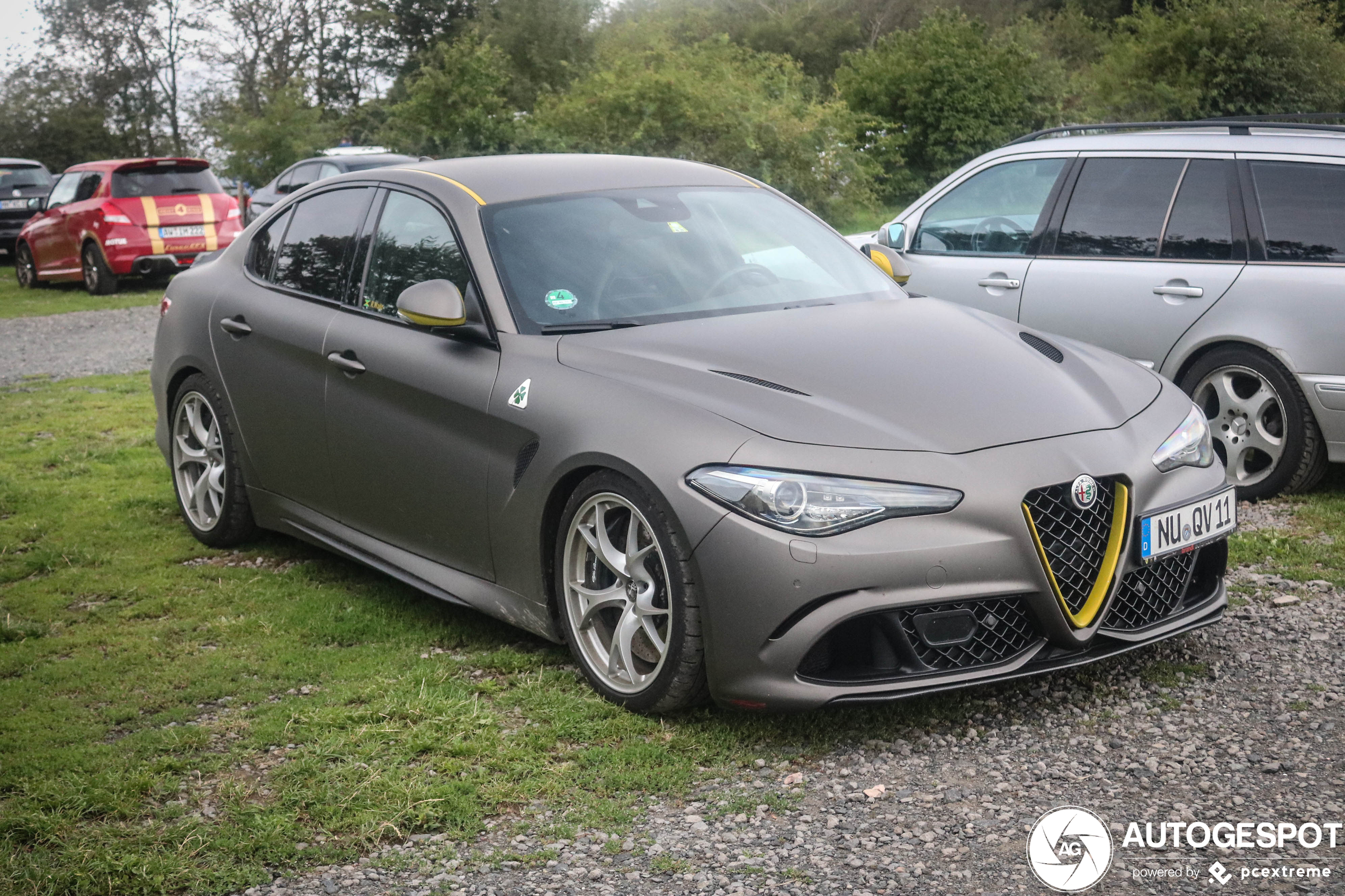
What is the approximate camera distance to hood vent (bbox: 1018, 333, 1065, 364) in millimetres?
4469

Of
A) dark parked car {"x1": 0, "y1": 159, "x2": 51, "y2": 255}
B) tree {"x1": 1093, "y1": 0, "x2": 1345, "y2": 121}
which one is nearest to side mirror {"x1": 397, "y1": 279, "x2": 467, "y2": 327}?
dark parked car {"x1": 0, "y1": 159, "x2": 51, "y2": 255}

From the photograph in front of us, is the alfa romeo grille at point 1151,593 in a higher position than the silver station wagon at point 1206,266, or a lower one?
lower

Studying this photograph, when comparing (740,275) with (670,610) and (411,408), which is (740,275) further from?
(670,610)

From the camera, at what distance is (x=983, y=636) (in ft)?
12.2

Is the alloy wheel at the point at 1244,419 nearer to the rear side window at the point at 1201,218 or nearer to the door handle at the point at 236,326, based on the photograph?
the rear side window at the point at 1201,218

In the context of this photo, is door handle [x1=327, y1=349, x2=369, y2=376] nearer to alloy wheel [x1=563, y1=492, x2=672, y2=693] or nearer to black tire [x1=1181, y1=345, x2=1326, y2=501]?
alloy wheel [x1=563, y1=492, x2=672, y2=693]

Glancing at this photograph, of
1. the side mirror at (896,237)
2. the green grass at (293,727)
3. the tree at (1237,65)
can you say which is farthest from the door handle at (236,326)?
the tree at (1237,65)

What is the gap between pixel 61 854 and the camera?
3.33 m

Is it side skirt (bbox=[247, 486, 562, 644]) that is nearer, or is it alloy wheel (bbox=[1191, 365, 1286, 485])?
side skirt (bbox=[247, 486, 562, 644])

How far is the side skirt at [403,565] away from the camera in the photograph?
443 centimetres

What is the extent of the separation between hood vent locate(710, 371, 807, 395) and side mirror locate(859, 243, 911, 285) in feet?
5.39

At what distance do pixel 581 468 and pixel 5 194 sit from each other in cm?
2462

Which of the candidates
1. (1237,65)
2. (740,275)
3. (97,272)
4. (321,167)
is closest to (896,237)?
(740,275)

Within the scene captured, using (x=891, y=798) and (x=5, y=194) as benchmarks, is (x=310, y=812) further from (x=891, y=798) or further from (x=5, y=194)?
(x=5, y=194)
